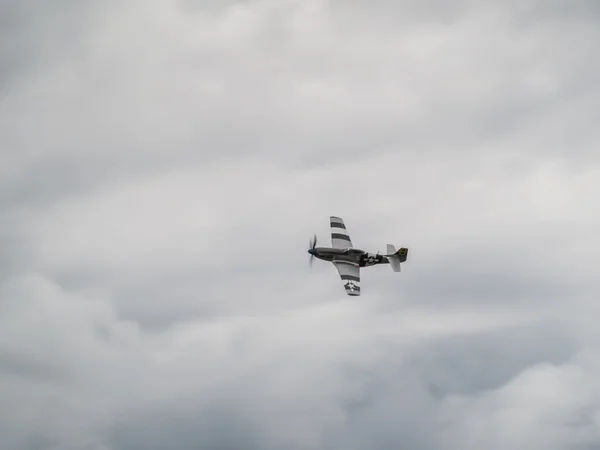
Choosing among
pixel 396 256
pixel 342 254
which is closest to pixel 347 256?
pixel 342 254

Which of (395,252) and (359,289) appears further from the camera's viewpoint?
(395,252)

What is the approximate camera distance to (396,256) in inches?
7362

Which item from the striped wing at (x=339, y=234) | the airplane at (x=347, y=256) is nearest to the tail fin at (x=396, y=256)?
the airplane at (x=347, y=256)

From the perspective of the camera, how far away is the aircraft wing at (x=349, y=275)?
16550 centimetres

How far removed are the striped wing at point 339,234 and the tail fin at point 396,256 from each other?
10.9 m

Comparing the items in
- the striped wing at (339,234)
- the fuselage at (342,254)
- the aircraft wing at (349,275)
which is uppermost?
the striped wing at (339,234)

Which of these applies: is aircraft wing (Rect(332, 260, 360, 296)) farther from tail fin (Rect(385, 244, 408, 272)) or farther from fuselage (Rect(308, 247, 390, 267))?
tail fin (Rect(385, 244, 408, 272))

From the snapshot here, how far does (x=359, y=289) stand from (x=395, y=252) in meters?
24.8

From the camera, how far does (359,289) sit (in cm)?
16662

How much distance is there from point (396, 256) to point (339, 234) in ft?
54.0

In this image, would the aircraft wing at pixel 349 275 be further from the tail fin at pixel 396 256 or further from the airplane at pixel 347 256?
the tail fin at pixel 396 256

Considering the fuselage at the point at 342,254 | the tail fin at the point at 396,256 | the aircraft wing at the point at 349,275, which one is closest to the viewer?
the aircraft wing at the point at 349,275

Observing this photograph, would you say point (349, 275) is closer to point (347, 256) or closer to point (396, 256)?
point (347, 256)

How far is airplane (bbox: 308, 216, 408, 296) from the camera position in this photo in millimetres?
171625
